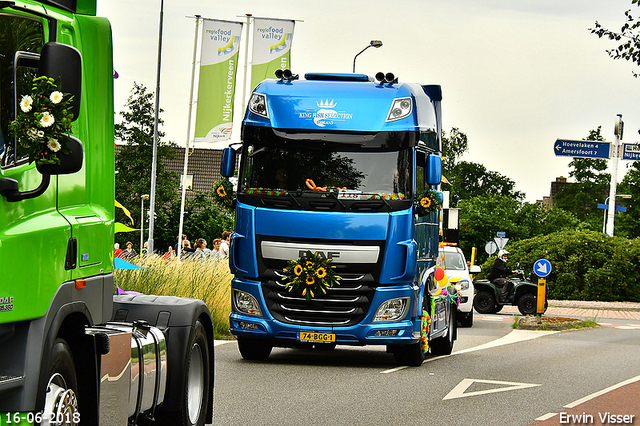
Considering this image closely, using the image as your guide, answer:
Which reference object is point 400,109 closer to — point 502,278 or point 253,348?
point 253,348

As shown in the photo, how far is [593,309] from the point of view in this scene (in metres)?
31.3

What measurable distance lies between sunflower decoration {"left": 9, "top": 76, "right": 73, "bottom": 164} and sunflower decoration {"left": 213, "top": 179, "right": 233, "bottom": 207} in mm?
8394

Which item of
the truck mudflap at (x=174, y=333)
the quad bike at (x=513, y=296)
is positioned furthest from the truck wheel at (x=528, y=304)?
the truck mudflap at (x=174, y=333)

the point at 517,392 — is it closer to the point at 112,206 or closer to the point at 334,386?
the point at 334,386

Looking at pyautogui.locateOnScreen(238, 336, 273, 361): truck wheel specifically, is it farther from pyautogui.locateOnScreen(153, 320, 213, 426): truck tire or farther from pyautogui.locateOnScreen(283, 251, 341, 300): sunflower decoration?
pyautogui.locateOnScreen(153, 320, 213, 426): truck tire

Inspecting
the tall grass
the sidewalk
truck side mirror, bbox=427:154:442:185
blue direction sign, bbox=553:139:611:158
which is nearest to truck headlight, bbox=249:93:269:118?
truck side mirror, bbox=427:154:442:185

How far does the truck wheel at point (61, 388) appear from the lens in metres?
4.52

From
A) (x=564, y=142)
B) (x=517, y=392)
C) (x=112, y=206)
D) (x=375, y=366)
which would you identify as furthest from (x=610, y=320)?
(x=112, y=206)

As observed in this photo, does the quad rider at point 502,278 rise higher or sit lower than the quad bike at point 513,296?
higher

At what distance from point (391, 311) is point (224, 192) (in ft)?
8.70

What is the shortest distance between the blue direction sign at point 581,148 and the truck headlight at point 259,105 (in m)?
21.0

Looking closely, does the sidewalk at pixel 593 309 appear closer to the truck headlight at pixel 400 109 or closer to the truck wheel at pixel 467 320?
the truck wheel at pixel 467 320

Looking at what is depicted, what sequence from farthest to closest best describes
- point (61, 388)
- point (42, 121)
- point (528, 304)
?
point (528, 304), point (61, 388), point (42, 121)

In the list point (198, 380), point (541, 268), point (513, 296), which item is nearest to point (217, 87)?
point (513, 296)
